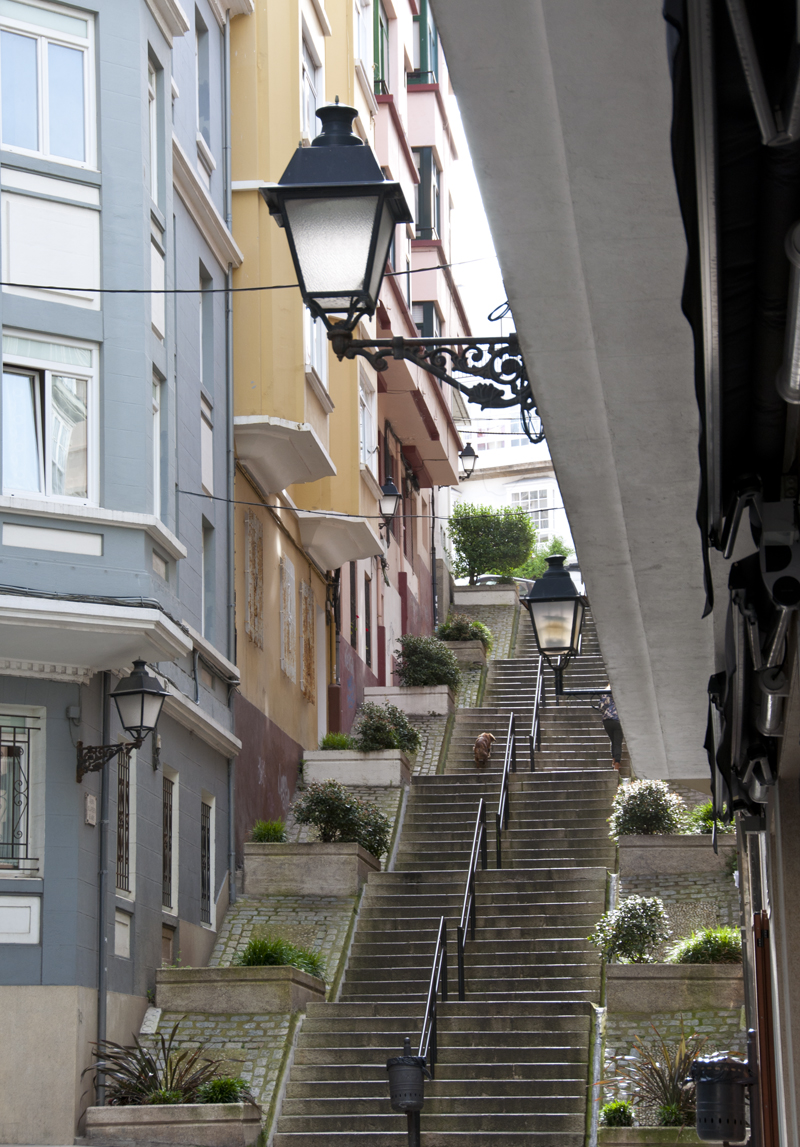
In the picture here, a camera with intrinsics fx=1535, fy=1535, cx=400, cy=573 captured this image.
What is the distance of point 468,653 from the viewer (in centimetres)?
Result: 3266

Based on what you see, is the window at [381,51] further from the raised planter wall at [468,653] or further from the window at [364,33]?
the raised planter wall at [468,653]

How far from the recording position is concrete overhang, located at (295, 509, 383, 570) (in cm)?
2448

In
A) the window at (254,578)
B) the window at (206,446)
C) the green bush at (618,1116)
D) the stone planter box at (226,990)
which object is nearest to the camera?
the green bush at (618,1116)

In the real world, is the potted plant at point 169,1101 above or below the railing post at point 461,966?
below

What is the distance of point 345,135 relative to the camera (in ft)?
19.1

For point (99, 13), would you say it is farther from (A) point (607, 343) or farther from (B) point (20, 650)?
(A) point (607, 343)

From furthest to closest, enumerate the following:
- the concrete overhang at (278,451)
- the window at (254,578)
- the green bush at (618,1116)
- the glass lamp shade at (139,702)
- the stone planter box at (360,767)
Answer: the stone planter box at (360,767) < the window at (254,578) < the concrete overhang at (278,451) < the glass lamp shade at (139,702) < the green bush at (618,1116)

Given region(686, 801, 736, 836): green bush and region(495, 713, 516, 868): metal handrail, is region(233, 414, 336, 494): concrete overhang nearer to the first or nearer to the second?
region(495, 713, 516, 868): metal handrail

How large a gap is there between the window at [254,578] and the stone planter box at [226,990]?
5.80m

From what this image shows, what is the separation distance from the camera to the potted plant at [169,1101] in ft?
42.7

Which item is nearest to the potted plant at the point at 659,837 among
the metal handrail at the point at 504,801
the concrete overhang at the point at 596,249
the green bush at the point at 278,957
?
the metal handrail at the point at 504,801

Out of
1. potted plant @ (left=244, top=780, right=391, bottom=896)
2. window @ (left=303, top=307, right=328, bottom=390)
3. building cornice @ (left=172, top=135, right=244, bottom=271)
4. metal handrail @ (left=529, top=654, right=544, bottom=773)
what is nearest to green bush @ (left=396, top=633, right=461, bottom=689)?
metal handrail @ (left=529, top=654, right=544, bottom=773)

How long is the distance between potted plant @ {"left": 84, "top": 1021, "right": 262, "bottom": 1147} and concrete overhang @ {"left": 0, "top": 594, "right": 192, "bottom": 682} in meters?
3.40

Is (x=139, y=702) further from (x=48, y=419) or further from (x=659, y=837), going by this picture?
(x=659, y=837)
